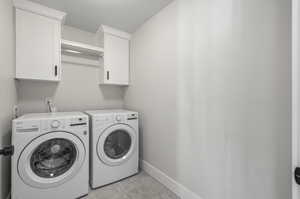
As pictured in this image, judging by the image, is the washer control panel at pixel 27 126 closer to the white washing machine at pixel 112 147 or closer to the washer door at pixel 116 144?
the white washing machine at pixel 112 147

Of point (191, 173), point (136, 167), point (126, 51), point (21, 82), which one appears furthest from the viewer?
point (126, 51)

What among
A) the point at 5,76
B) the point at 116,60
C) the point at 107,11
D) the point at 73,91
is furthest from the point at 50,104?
the point at 107,11

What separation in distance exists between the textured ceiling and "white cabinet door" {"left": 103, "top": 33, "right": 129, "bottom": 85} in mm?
240

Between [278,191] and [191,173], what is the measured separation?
706mm

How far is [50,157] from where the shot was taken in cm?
149

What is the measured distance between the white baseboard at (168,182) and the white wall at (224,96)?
0.06 m

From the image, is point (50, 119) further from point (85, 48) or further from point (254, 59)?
point (254, 59)

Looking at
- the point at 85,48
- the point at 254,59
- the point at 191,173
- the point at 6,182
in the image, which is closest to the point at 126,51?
the point at 85,48

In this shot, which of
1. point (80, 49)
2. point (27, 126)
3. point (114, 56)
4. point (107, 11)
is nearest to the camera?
point (27, 126)

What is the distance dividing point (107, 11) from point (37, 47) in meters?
1.00

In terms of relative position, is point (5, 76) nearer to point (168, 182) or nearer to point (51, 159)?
point (51, 159)

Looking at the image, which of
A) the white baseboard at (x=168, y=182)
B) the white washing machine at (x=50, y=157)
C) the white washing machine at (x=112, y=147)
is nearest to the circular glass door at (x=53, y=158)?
the white washing machine at (x=50, y=157)

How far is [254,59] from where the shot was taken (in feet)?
3.27

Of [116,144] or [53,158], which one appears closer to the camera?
[53,158]
